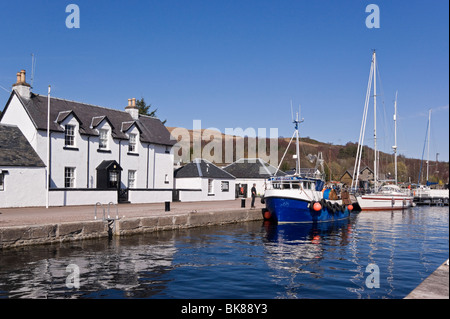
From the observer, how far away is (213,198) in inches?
1628

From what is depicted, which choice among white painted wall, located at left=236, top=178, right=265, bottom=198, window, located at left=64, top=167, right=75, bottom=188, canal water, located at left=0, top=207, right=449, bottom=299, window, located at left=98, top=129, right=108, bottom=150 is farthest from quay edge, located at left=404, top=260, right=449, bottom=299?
white painted wall, located at left=236, top=178, right=265, bottom=198

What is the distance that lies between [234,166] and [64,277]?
147 ft

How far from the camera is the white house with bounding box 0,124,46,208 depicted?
25562 millimetres

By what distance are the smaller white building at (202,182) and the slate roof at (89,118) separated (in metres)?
3.57

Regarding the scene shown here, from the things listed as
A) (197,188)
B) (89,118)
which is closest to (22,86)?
(89,118)

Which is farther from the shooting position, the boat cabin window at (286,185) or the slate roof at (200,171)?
the slate roof at (200,171)

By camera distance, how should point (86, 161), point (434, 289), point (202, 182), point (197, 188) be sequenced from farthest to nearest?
point (197, 188)
point (202, 182)
point (86, 161)
point (434, 289)

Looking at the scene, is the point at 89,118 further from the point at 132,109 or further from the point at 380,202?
the point at 380,202

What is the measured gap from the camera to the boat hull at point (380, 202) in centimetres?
4359

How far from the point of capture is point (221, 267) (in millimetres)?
13984

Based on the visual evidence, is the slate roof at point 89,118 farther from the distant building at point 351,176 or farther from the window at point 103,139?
the distant building at point 351,176

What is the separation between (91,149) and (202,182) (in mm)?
11863

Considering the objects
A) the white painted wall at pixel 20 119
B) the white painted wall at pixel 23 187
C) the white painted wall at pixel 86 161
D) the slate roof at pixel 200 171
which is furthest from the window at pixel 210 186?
the white painted wall at pixel 23 187

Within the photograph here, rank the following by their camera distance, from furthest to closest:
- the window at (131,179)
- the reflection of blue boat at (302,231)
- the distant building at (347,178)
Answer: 1. the distant building at (347,178)
2. the window at (131,179)
3. the reflection of blue boat at (302,231)
